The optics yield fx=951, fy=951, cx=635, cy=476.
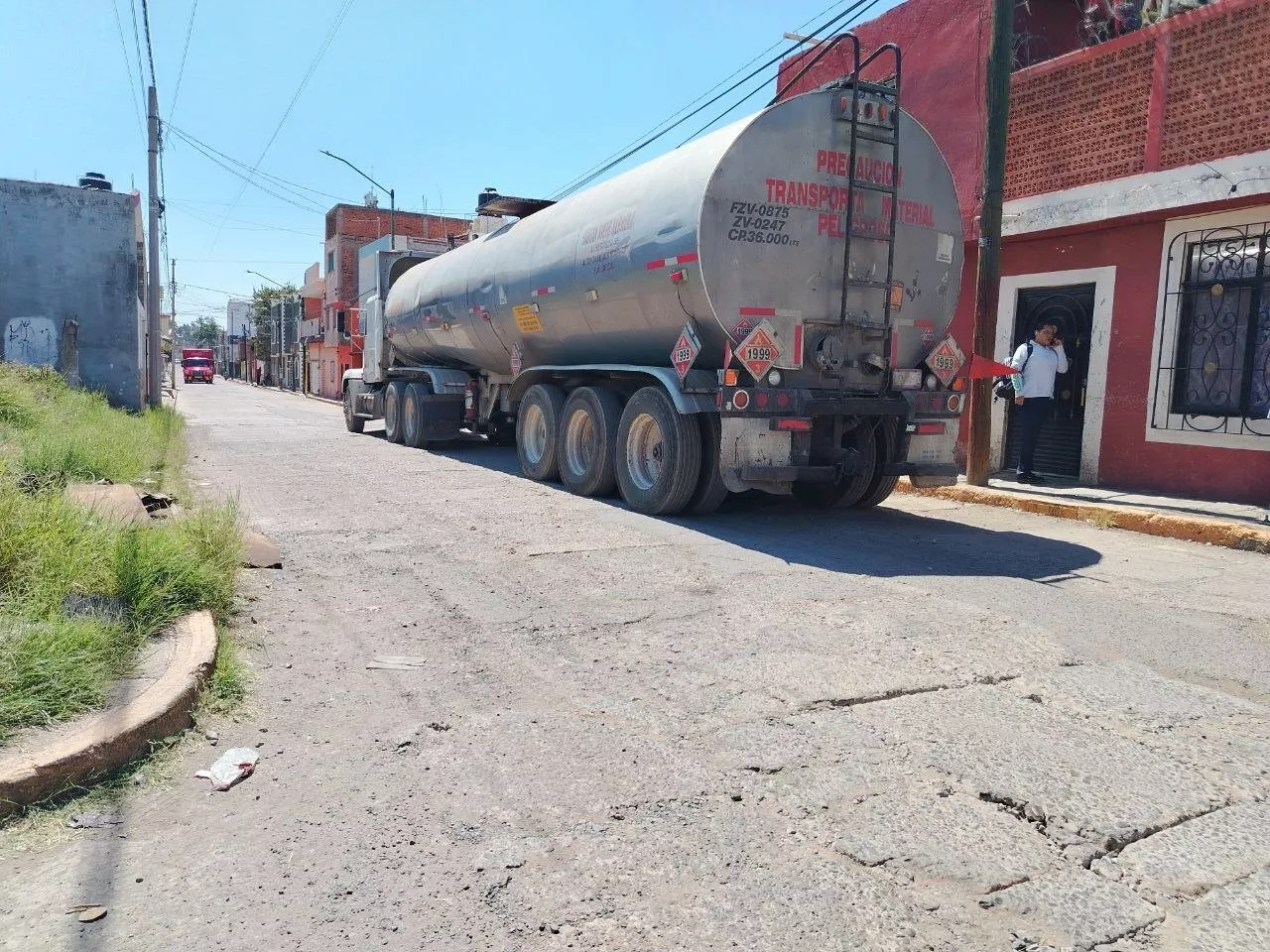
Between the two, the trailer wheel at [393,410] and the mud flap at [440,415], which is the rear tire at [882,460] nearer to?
the mud flap at [440,415]

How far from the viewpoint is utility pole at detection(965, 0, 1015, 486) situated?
9320 millimetres

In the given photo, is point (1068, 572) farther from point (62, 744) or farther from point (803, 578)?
point (62, 744)

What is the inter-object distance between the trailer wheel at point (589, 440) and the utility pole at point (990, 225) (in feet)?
12.3

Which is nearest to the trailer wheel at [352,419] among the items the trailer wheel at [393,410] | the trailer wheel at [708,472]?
the trailer wheel at [393,410]

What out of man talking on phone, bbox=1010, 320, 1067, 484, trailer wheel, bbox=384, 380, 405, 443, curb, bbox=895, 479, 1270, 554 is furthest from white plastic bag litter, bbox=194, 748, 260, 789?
trailer wheel, bbox=384, 380, 405, 443

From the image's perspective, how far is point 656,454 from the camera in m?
8.77

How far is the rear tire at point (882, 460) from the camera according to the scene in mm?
8508

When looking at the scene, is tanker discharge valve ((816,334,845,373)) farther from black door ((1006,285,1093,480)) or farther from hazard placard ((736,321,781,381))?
black door ((1006,285,1093,480))

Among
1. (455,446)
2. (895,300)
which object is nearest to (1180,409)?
(895,300)

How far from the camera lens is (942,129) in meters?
12.0

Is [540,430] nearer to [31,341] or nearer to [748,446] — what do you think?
[748,446]

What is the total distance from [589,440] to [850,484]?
272cm

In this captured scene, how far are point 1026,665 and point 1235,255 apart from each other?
6749 mm

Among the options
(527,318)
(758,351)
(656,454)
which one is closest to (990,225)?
(758,351)
